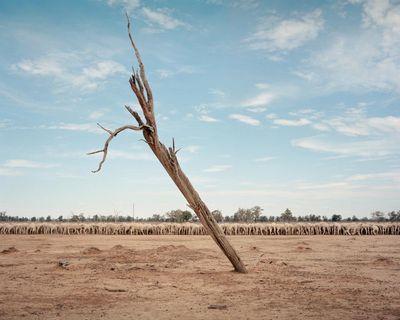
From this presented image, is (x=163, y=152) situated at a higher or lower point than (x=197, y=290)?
higher

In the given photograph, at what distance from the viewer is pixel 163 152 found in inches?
443

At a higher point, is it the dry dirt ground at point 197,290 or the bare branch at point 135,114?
the bare branch at point 135,114

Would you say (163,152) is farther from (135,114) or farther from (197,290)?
(197,290)

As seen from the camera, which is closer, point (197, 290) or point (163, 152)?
point (197, 290)

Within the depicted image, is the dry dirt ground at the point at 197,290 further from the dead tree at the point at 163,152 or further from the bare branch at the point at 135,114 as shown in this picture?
the bare branch at the point at 135,114

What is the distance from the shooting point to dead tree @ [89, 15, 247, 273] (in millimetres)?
10719

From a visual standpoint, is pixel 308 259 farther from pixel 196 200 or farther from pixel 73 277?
pixel 73 277

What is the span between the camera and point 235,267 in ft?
40.0

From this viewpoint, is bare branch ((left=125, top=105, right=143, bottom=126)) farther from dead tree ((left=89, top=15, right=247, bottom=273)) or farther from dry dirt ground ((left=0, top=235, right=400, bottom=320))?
dry dirt ground ((left=0, top=235, right=400, bottom=320))

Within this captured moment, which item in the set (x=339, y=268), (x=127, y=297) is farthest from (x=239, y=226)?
(x=127, y=297)

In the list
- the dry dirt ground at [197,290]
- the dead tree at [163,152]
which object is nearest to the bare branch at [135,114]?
the dead tree at [163,152]

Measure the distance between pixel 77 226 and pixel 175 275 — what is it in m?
33.0

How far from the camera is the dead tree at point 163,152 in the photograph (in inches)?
422

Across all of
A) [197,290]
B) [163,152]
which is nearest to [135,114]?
[163,152]
